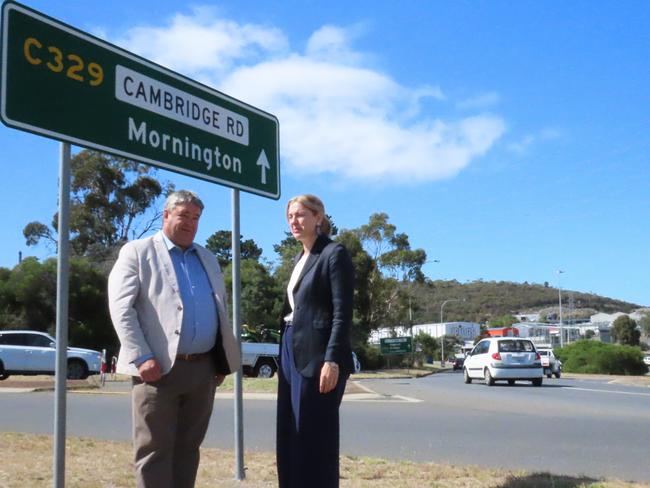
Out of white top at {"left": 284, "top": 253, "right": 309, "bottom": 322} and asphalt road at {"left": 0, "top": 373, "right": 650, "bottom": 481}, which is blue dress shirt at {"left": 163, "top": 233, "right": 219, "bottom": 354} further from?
asphalt road at {"left": 0, "top": 373, "right": 650, "bottom": 481}

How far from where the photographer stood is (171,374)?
3816 mm

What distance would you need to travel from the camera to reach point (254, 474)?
223 inches

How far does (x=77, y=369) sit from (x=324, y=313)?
18.2 metres

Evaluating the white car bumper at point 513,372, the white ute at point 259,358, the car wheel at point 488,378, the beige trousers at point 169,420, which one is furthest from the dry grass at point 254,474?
the white ute at point 259,358

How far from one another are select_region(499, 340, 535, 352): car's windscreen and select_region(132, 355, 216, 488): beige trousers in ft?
62.3

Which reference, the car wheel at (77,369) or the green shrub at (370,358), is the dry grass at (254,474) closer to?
the car wheel at (77,369)

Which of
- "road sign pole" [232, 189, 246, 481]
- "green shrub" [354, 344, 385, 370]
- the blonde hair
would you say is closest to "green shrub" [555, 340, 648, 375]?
"green shrub" [354, 344, 385, 370]

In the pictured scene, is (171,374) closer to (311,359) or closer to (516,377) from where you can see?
(311,359)

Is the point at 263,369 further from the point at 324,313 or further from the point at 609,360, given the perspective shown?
the point at 609,360

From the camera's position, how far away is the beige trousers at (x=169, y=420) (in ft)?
12.5

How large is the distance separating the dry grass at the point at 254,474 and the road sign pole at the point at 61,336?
4.72ft

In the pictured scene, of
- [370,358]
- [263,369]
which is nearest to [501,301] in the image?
[370,358]

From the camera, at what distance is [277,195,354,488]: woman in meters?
4.12

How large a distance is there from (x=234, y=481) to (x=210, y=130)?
2.50 meters
